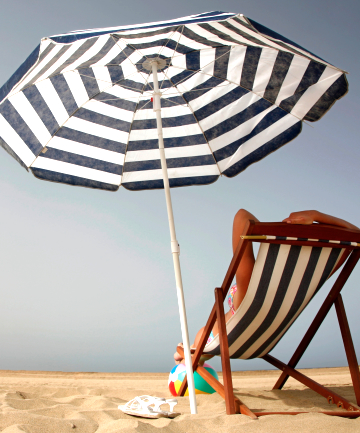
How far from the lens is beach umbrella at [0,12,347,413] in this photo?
6.61 ft

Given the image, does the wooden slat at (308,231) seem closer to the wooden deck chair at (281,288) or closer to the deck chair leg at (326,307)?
the wooden deck chair at (281,288)

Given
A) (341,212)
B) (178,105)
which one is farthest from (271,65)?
(341,212)

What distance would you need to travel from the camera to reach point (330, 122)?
11.1 metres

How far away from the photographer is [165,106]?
3.13 m

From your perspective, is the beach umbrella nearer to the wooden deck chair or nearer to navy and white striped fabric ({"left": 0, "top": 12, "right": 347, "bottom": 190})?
navy and white striped fabric ({"left": 0, "top": 12, "right": 347, "bottom": 190})

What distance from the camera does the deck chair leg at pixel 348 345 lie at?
2.11 meters

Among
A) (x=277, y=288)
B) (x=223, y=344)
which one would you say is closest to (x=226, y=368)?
(x=223, y=344)

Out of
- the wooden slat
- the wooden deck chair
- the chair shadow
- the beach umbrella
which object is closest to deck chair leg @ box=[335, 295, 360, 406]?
the wooden deck chair

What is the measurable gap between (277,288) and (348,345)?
0.66m

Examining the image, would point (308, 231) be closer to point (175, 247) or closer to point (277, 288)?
point (277, 288)

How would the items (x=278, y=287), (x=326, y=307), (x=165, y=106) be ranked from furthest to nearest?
(x=165, y=106) → (x=326, y=307) → (x=278, y=287)

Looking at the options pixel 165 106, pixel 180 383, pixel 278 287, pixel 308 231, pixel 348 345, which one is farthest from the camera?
pixel 165 106

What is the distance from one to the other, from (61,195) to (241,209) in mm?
10661

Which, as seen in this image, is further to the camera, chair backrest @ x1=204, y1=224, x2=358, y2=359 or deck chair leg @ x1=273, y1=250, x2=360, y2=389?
deck chair leg @ x1=273, y1=250, x2=360, y2=389
